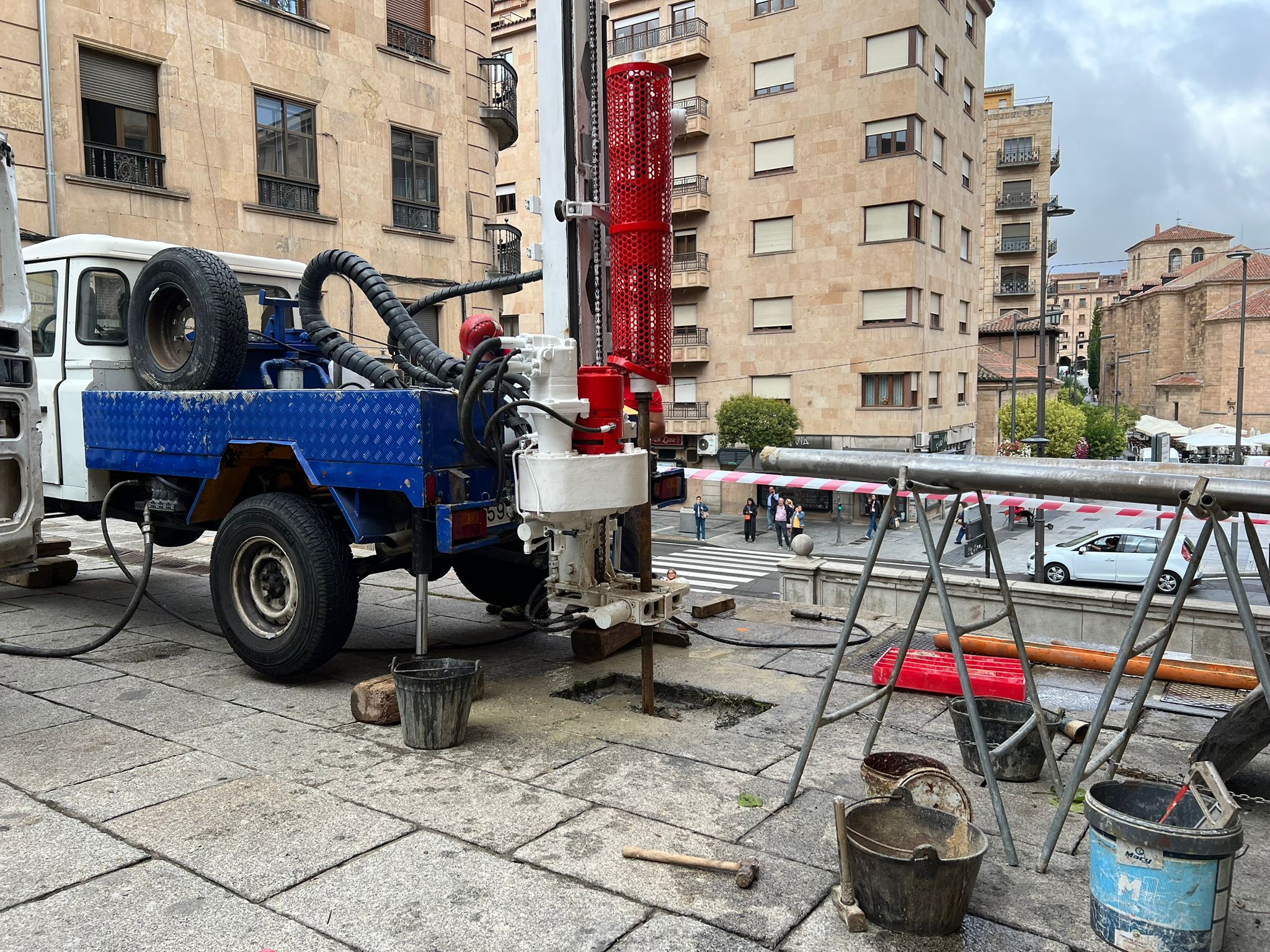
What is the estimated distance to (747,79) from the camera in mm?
38188

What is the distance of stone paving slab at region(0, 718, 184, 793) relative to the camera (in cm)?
470

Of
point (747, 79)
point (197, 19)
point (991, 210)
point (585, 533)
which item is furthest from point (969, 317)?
point (585, 533)

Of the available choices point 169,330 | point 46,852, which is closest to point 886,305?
point 169,330

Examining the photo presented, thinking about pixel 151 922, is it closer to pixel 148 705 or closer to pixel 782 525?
pixel 148 705

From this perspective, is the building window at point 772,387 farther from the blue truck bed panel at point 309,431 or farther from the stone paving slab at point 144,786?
the stone paving slab at point 144,786

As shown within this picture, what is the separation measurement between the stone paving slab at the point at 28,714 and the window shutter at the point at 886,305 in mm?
33686

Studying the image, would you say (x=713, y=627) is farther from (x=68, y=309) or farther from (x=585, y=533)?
(x=68, y=309)

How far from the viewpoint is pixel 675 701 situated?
6.24 m

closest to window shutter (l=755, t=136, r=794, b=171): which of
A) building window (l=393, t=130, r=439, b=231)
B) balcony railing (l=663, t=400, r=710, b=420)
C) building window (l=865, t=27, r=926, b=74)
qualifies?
building window (l=865, t=27, r=926, b=74)

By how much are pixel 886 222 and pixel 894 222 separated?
285 millimetres

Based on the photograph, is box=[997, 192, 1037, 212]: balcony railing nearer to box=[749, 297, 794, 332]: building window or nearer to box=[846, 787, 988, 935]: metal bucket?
box=[749, 297, 794, 332]: building window

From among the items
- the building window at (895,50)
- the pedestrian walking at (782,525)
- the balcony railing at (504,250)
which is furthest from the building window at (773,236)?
the balcony railing at (504,250)

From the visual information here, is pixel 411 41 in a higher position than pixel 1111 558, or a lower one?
higher

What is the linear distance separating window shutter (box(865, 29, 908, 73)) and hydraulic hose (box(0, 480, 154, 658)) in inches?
1360
